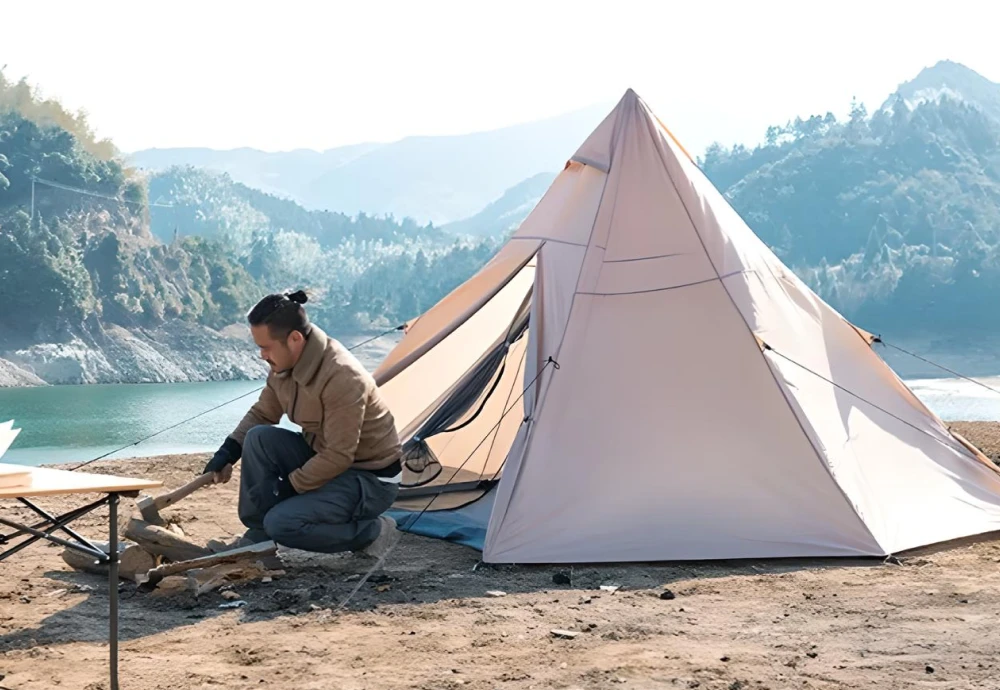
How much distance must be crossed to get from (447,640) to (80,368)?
40256 mm

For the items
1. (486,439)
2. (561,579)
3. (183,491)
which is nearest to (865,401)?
(561,579)

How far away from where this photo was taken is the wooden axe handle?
435 cm

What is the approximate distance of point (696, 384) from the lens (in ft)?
16.7

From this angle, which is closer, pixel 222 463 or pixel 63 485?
pixel 63 485

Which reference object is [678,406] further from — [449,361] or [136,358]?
[136,358]

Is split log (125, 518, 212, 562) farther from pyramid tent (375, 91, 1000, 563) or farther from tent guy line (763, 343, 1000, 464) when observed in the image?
tent guy line (763, 343, 1000, 464)

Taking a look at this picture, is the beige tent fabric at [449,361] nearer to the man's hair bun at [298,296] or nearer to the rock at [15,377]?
the man's hair bun at [298,296]

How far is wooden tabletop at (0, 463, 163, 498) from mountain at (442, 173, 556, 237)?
352ft

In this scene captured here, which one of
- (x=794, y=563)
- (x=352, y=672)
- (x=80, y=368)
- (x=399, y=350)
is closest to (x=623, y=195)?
(x=399, y=350)

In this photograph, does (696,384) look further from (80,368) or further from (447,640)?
(80,368)

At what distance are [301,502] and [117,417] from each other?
20.3 metres

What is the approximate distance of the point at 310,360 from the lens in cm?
425

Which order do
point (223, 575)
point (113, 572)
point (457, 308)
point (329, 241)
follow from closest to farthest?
point (113, 572)
point (223, 575)
point (457, 308)
point (329, 241)

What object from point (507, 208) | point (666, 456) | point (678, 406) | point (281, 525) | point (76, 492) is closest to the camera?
point (76, 492)
